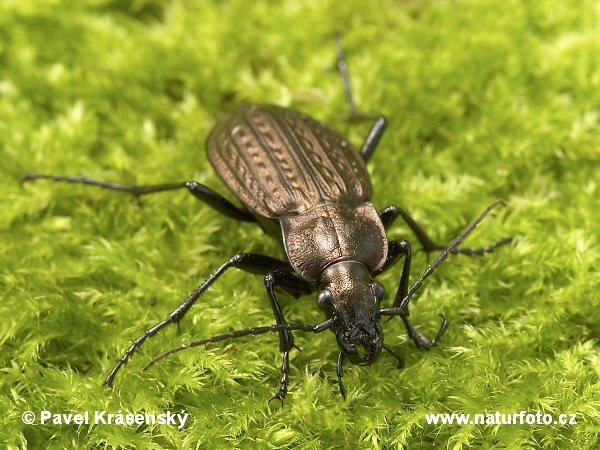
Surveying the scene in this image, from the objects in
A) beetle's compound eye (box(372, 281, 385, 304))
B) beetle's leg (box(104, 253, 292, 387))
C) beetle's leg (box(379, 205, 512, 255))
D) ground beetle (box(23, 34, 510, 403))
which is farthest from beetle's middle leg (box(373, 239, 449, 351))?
beetle's leg (box(104, 253, 292, 387))

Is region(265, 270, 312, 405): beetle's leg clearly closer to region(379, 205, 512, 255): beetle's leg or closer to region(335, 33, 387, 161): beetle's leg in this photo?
region(379, 205, 512, 255): beetle's leg

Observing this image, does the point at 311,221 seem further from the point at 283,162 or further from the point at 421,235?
the point at 421,235

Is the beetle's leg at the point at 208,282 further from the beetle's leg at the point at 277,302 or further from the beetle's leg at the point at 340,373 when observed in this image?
the beetle's leg at the point at 340,373

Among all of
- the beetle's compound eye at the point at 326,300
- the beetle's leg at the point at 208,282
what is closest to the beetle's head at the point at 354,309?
the beetle's compound eye at the point at 326,300

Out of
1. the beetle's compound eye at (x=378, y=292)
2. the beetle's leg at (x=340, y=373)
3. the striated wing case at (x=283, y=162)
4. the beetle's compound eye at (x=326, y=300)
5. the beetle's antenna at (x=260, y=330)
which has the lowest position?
the beetle's leg at (x=340, y=373)

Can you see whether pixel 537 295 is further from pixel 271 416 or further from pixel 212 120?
pixel 212 120

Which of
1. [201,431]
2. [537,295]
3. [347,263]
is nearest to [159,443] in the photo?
[201,431]
